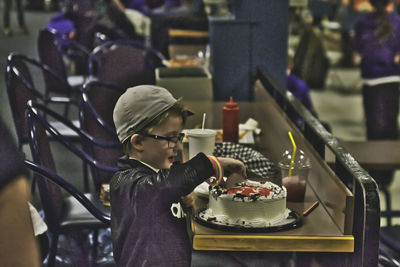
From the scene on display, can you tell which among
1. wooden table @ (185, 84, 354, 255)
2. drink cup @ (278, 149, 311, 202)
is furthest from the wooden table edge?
drink cup @ (278, 149, 311, 202)

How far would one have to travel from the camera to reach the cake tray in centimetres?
212

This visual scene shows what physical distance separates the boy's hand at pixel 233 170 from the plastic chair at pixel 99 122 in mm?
1201

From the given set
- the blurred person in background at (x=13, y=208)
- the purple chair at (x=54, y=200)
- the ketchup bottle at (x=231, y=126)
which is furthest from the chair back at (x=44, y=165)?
the blurred person in background at (x=13, y=208)

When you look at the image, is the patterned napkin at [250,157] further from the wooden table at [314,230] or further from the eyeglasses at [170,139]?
the eyeglasses at [170,139]

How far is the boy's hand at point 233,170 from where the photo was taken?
86.9 inches

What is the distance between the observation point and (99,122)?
362 centimetres

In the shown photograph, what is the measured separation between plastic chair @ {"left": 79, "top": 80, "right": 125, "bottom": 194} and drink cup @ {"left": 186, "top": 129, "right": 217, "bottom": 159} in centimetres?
69

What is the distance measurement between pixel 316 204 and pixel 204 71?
7.80ft

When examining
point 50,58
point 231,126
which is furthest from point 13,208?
point 50,58

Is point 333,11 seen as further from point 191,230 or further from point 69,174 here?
point 191,230

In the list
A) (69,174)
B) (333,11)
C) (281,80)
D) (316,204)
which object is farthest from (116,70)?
(333,11)

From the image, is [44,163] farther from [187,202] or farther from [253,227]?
[253,227]

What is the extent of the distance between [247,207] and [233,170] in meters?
0.14

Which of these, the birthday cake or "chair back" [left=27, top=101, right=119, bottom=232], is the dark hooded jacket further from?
"chair back" [left=27, top=101, right=119, bottom=232]
